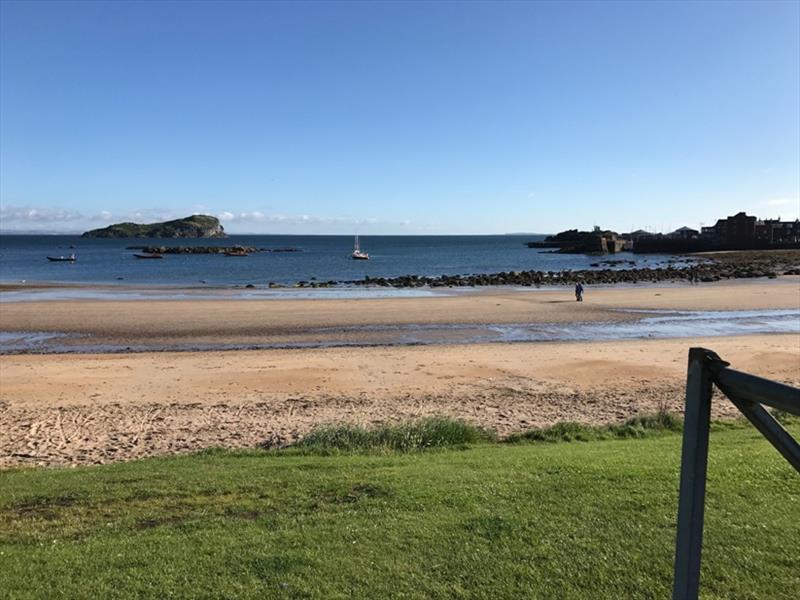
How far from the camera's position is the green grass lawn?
3859 mm

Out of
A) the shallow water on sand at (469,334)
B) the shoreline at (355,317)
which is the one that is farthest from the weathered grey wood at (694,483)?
the shoreline at (355,317)

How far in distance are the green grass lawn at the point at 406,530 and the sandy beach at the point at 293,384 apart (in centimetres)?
420

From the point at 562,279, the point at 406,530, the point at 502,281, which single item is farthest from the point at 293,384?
the point at 562,279

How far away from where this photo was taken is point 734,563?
4.00 m

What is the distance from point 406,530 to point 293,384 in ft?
37.5

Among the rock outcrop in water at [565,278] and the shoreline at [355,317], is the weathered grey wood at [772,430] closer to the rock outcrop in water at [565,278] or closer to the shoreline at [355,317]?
the shoreline at [355,317]

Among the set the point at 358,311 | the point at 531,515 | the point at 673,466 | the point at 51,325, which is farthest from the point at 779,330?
the point at 51,325

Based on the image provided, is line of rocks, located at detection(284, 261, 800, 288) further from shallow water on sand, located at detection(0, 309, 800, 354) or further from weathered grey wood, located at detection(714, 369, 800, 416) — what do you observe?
weathered grey wood, located at detection(714, 369, 800, 416)

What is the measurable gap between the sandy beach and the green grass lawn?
420 cm

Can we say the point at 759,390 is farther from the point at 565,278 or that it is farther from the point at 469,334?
the point at 565,278

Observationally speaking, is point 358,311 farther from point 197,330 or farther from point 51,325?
point 51,325

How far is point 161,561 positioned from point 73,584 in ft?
1.72

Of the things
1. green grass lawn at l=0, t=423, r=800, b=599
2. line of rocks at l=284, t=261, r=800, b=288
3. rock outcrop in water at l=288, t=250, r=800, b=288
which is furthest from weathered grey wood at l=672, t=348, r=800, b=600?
line of rocks at l=284, t=261, r=800, b=288

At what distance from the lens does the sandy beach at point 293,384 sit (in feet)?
37.2
